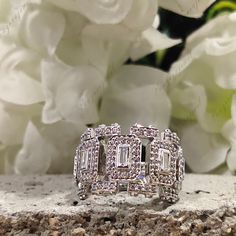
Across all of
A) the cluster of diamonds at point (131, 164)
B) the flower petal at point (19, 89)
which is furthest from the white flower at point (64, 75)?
the cluster of diamonds at point (131, 164)

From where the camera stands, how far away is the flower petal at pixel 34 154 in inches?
27.4

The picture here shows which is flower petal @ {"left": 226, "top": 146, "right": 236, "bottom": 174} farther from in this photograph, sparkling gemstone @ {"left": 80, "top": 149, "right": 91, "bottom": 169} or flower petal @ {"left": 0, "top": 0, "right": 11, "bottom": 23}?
flower petal @ {"left": 0, "top": 0, "right": 11, "bottom": 23}

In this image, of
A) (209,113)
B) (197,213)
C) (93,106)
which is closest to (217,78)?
(209,113)

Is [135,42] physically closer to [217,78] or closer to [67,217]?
[217,78]

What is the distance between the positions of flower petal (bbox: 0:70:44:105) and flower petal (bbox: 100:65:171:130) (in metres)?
0.08

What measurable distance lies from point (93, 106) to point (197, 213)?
23 centimetres

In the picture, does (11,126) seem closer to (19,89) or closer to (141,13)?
(19,89)

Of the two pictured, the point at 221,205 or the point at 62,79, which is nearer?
the point at 221,205

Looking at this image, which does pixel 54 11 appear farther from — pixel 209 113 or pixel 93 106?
pixel 209 113

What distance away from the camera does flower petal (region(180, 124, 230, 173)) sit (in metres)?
0.70

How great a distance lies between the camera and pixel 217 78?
2.28 ft

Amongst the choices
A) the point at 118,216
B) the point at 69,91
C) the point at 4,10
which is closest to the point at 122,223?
the point at 118,216

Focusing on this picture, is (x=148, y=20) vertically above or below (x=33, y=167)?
above

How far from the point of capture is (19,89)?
0.68 metres
